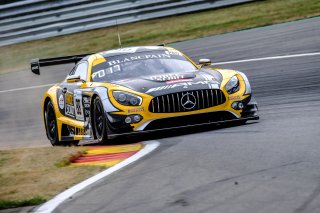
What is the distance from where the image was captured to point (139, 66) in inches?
446

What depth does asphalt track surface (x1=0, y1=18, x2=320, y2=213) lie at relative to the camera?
5.65 meters

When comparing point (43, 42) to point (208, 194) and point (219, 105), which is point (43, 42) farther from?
point (208, 194)

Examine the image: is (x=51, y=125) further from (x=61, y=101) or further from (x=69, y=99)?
Answer: (x=69, y=99)

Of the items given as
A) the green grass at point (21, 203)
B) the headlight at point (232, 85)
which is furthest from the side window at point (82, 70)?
the green grass at point (21, 203)

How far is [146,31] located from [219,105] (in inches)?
491

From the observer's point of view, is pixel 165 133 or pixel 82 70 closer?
pixel 165 133

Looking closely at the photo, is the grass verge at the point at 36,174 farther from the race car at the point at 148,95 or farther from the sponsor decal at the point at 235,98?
the sponsor decal at the point at 235,98

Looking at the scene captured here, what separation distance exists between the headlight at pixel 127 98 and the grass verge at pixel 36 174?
76 cm

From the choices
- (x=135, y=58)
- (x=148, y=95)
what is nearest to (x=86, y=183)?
(x=148, y=95)

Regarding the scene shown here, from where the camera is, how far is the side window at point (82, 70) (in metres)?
11.8

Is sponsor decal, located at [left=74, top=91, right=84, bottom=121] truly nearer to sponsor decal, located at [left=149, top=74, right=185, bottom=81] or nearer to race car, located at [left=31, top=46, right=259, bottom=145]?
race car, located at [left=31, top=46, right=259, bottom=145]

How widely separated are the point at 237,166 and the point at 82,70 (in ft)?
18.1

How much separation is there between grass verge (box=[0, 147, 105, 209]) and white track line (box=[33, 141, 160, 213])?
0.30 feet

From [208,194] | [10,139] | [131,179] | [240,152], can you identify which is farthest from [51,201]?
[10,139]
